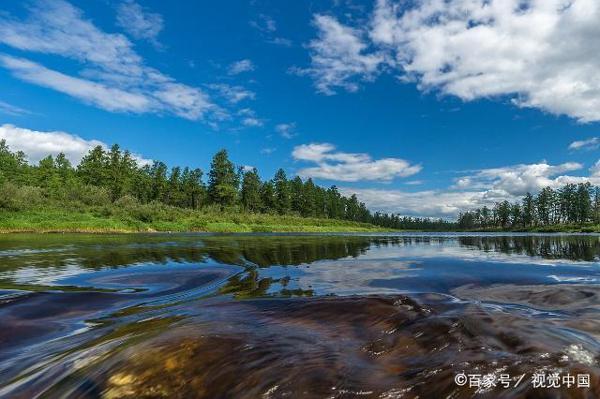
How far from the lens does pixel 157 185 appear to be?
9825cm

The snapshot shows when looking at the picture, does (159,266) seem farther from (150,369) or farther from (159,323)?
(150,369)

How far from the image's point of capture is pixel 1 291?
7.95 m

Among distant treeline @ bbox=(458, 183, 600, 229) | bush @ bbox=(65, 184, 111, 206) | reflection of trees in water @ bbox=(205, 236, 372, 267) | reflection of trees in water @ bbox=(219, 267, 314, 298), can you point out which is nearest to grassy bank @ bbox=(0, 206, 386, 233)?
bush @ bbox=(65, 184, 111, 206)

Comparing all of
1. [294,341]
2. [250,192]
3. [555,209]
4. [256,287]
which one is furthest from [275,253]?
[555,209]

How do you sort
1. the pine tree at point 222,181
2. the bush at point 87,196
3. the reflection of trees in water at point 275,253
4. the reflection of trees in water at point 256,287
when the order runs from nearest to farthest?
the reflection of trees in water at point 256,287 → the reflection of trees in water at point 275,253 → the bush at point 87,196 → the pine tree at point 222,181

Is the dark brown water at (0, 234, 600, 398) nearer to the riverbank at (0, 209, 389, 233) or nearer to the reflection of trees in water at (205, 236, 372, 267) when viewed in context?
the reflection of trees in water at (205, 236, 372, 267)

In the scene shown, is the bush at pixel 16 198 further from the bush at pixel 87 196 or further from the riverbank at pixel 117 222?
the bush at pixel 87 196

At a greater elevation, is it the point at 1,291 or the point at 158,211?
the point at 158,211

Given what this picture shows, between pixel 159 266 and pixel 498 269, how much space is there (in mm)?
12137

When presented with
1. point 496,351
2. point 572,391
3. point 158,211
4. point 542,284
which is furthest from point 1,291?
point 158,211

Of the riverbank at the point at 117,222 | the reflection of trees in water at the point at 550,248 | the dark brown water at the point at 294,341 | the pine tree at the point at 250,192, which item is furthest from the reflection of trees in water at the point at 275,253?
the pine tree at the point at 250,192

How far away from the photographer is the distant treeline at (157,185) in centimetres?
7481

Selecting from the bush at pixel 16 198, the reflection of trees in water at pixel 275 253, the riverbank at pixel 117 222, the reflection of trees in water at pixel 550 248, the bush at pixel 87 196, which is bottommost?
the reflection of trees in water at pixel 550 248

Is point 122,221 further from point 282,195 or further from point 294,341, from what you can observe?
point 282,195
